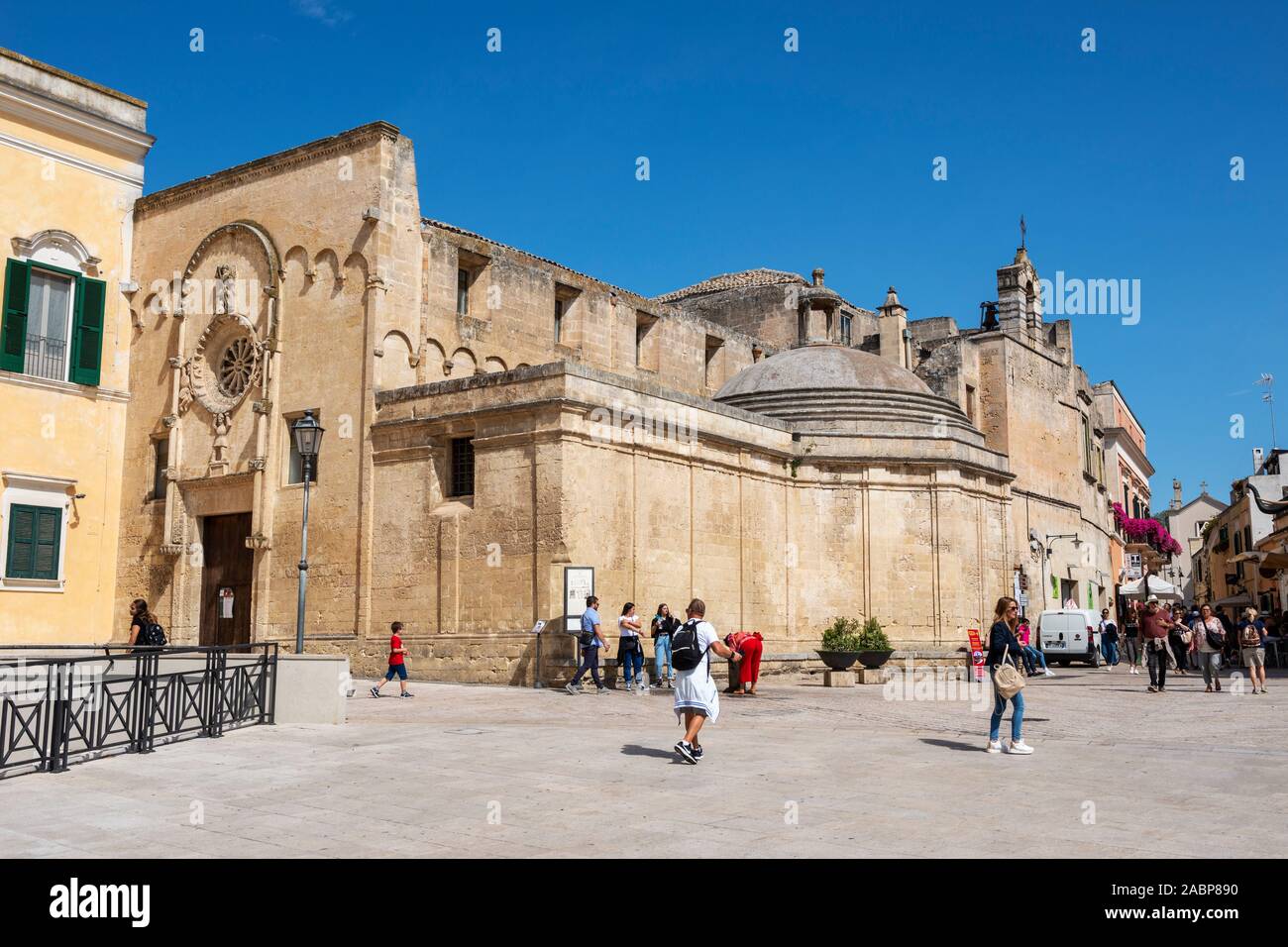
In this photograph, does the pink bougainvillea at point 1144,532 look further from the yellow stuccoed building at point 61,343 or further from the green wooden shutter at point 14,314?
the green wooden shutter at point 14,314

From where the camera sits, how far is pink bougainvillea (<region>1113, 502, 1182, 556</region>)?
220 feet

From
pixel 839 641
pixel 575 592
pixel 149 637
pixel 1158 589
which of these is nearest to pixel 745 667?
pixel 575 592

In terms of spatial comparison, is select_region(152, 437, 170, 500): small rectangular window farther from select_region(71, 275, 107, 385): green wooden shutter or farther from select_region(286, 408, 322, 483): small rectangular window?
select_region(286, 408, 322, 483): small rectangular window

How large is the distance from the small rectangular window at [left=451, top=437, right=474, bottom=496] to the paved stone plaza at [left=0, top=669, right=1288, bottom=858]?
26.6ft

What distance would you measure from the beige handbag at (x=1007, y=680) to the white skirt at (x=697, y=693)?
312cm

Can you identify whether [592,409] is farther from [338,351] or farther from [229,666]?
[229,666]

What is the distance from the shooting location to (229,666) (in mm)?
14641

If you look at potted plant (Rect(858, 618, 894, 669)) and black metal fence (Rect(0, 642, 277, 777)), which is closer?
black metal fence (Rect(0, 642, 277, 777))

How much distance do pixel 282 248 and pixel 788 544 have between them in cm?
1402

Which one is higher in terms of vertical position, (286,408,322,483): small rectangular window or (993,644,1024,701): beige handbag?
(286,408,322,483): small rectangular window

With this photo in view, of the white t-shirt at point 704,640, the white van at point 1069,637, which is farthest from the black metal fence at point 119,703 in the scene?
the white van at point 1069,637

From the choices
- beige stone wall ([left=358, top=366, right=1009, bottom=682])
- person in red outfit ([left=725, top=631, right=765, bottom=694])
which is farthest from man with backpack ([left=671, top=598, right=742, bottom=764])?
beige stone wall ([left=358, top=366, right=1009, bottom=682])

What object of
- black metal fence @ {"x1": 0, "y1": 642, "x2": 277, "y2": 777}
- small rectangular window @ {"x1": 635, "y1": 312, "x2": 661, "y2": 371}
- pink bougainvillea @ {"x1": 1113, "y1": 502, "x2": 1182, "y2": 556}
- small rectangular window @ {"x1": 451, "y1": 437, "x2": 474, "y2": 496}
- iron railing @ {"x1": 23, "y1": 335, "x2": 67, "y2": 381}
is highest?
small rectangular window @ {"x1": 635, "y1": 312, "x2": 661, "y2": 371}

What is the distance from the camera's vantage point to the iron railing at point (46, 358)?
27.2 meters
